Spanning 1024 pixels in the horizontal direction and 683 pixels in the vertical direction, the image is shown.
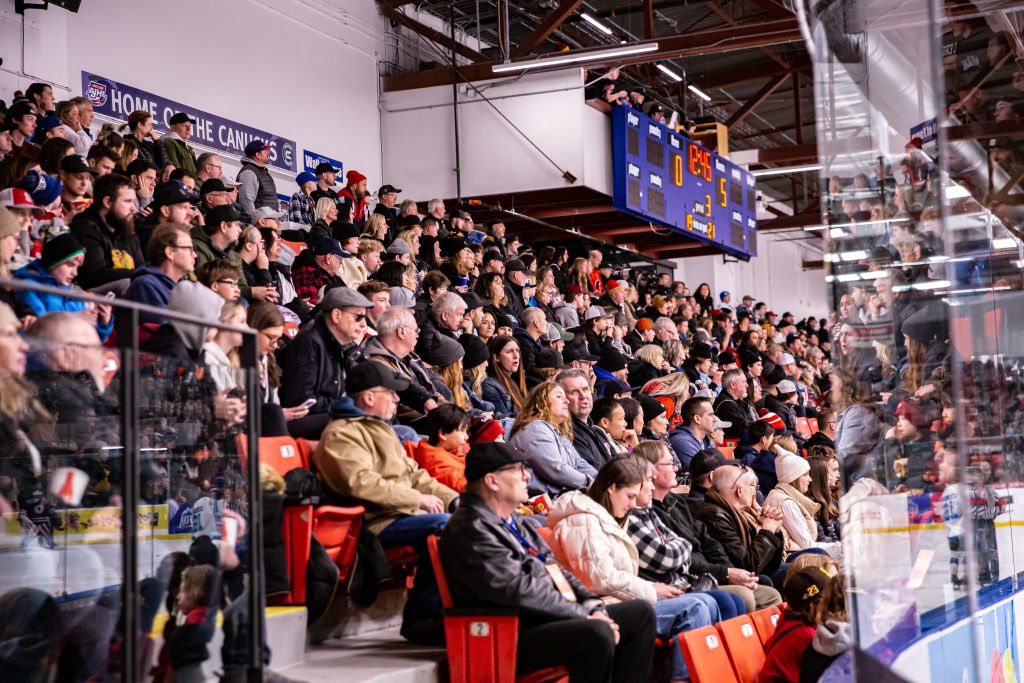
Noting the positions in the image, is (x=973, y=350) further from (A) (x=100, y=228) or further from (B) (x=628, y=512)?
(A) (x=100, y=228)

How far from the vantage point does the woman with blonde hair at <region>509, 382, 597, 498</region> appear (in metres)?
6.48

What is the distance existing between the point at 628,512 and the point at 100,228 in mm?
3140

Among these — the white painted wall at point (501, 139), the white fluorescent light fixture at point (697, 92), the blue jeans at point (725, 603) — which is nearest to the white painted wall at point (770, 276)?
the white fluorescent light fixture at point (697, 92)

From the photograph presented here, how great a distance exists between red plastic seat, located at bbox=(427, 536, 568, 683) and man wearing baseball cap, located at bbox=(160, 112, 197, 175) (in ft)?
18.9

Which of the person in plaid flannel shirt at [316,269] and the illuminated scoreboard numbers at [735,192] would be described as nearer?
the person in plaid flannel shirt at [316,269]

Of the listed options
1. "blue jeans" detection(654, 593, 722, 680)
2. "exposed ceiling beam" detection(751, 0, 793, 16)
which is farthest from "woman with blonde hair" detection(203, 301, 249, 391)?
"exposed ceiling beam" detection(751, 0, 793, 16)

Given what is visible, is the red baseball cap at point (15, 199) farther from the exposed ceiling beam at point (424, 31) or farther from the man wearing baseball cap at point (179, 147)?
the exposed ceiling beam at point (424, 31)

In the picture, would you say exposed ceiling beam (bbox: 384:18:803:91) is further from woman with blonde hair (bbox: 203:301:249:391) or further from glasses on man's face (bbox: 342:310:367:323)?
woman with blonde hair (bbox: 203:301:249:391)

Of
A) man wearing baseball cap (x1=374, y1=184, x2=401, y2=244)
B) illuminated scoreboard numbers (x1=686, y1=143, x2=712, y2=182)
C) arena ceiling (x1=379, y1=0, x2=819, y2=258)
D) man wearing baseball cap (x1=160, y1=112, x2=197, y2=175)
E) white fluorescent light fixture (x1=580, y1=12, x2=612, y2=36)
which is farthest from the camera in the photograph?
illuminated scoreboard numbers (x1=686, y1=143, x2=712, y2=182)

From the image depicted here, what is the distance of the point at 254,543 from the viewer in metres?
2.91

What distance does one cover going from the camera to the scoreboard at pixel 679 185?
14.9 metres

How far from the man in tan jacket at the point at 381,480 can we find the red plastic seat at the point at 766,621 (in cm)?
158

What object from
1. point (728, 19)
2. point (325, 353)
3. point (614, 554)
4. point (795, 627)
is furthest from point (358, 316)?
point (728, 19)

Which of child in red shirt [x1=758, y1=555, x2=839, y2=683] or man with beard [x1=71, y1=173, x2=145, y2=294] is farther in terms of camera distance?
man with beard [x1=71, y1=173, x2=145, y2=294]
